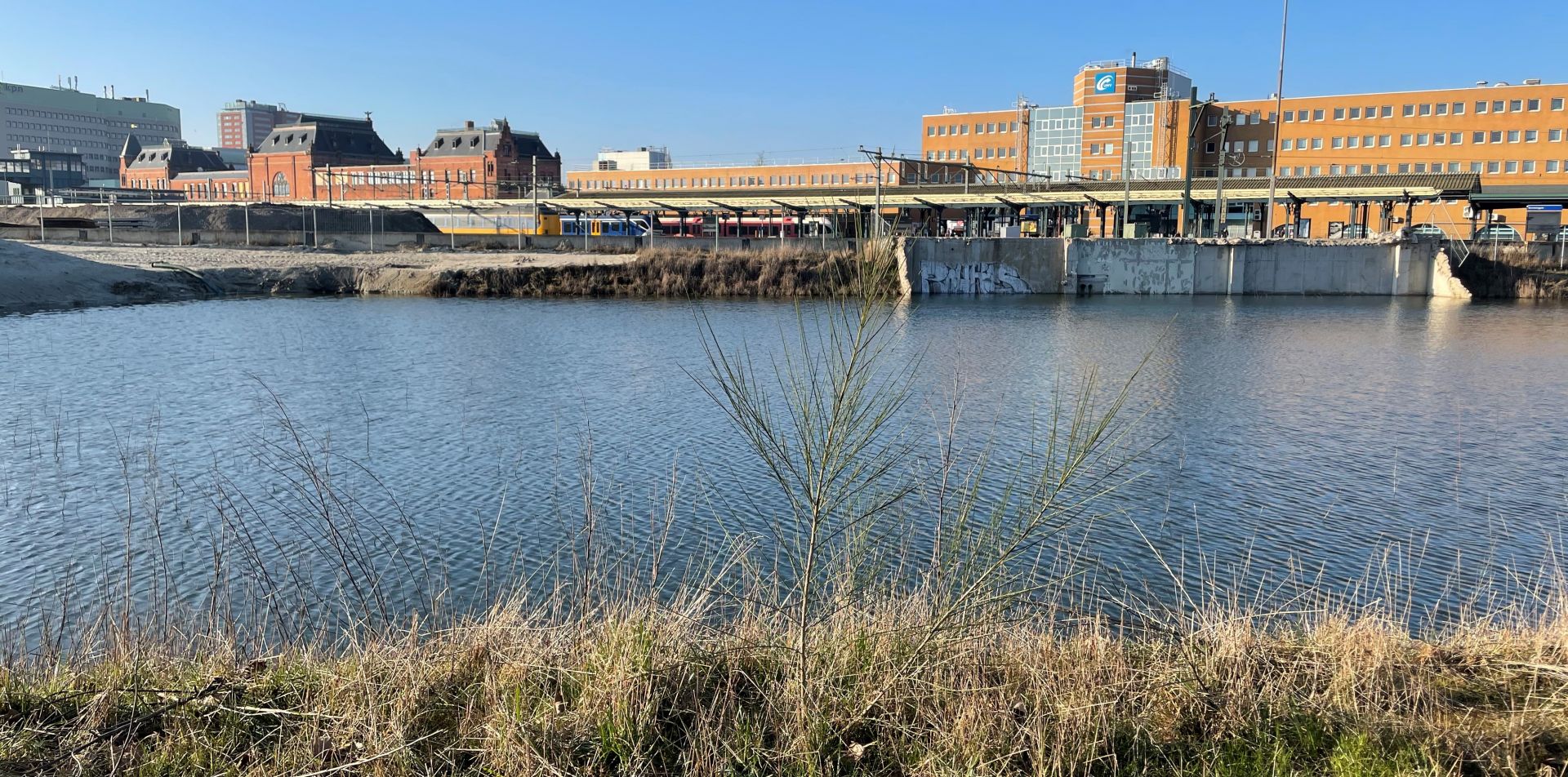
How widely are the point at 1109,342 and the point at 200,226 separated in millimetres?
64896

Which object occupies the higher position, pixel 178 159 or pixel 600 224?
pixel 178 159

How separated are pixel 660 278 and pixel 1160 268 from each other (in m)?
24.6

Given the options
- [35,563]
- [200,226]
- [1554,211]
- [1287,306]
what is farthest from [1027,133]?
[35,563]

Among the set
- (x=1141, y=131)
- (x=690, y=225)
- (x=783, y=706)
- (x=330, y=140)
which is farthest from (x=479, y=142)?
(x=783, y=706)

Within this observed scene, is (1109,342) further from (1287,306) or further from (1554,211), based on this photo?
(1554,211)

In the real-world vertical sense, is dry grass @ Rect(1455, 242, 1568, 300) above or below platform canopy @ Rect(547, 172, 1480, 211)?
below

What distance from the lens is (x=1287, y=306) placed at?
153 feet

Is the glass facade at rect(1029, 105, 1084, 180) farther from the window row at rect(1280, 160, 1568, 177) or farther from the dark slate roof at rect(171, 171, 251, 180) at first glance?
the dark slate roof at rect(171, 171, 251, 180)

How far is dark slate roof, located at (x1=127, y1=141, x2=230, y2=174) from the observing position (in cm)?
12875

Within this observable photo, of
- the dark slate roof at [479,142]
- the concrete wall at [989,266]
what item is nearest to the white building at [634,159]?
the dark slate roof at [479,142]

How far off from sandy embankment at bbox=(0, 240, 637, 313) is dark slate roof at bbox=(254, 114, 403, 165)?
62774 mm

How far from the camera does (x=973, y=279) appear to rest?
51906 millimetres

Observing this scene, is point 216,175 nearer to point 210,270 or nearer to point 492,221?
point 492,221

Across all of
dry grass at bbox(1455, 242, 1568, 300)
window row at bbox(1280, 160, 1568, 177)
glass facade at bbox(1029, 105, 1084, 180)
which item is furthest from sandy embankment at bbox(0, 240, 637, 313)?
window row at bbox(1280, 160, 1568, 177)
